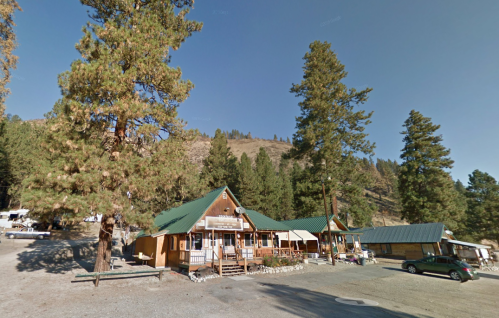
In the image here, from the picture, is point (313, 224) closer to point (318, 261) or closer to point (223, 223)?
point (318, 261)

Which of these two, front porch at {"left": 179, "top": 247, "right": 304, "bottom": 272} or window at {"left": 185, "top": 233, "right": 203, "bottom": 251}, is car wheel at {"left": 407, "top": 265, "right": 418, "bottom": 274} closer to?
front porch at {"left": 179, "top": 247, "right": 304, "bottom": 272}

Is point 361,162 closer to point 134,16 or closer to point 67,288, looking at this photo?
point 134,16

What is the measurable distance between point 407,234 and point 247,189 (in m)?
23.2

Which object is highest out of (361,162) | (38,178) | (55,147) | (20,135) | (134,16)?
(20,135)

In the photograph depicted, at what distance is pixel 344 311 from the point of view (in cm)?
852

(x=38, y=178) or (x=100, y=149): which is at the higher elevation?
(x=100, y=149)

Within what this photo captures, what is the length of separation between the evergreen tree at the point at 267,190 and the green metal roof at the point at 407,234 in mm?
14945

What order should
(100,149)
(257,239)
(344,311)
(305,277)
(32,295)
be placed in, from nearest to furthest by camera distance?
(344,311), (32,295), (100,149), (305,277), (257,239)

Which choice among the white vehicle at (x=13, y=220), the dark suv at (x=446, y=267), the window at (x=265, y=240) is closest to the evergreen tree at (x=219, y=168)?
the window at (x=265, y=240)

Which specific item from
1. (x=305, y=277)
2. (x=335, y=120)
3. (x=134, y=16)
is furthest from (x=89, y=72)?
(x=335, y=120)

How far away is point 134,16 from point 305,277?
1948 centimetres

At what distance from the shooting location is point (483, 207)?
3747 cm

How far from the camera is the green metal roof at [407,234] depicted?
2711cm

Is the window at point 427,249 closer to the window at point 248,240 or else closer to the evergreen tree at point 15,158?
the window at point 248,240
